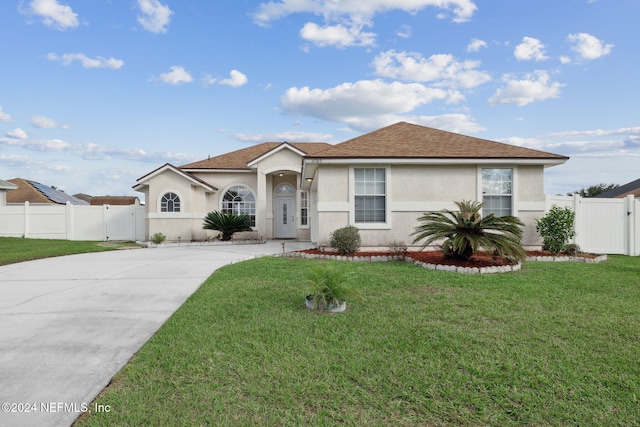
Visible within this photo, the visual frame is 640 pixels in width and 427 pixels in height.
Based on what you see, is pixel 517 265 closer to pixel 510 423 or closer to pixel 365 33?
pixel 510 423

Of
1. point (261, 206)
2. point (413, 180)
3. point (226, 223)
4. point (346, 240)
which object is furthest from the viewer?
point (261, 206)

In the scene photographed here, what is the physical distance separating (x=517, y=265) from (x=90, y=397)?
349 inches

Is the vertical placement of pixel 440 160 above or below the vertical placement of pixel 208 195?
above

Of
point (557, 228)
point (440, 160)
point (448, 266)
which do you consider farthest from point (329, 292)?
point (557, 228)

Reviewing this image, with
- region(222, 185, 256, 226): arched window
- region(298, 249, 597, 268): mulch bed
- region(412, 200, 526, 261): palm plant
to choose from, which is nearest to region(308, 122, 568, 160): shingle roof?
region(412, 200, 526, 261): palm plant

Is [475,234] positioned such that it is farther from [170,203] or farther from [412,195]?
[170,203]

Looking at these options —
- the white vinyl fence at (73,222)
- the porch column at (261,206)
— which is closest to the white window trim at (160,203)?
the white vinyl fence at (73,222)

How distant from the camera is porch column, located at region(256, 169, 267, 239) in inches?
710

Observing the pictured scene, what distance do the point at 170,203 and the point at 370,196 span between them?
1047 centimetres

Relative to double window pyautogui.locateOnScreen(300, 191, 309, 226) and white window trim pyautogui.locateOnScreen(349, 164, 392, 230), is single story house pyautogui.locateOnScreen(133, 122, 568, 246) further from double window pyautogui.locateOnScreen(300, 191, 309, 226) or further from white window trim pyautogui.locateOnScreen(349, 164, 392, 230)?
double window pyautogui.locateOnScreen(300, 191, 309, 226)

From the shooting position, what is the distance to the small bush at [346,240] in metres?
10.6

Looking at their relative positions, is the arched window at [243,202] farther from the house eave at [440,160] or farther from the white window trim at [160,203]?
the house eave at [440,160]

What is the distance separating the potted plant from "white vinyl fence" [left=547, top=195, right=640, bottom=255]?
11599mm

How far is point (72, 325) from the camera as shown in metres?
4.72
